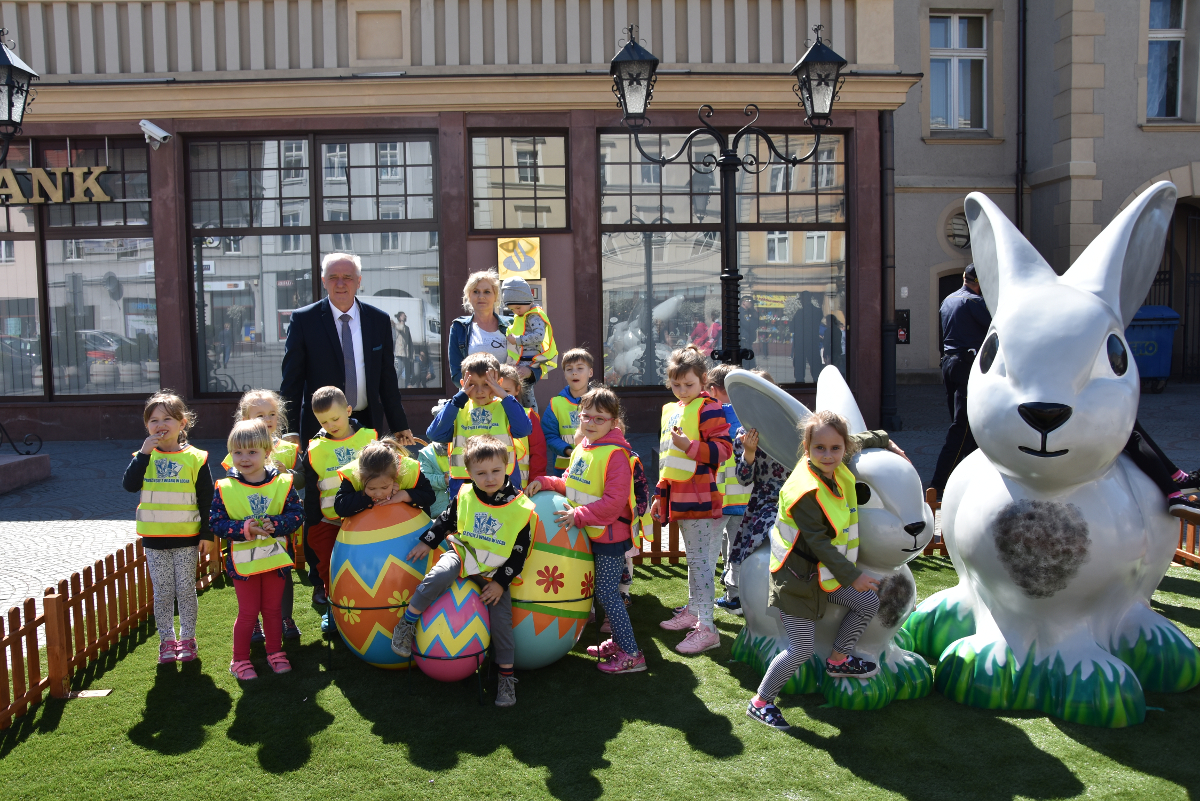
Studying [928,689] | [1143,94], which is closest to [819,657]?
[928,689]

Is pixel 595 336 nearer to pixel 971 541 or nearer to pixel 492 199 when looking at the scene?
pixel 492 199

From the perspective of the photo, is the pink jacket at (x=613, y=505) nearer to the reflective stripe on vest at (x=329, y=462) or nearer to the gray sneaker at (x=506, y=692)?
the gray sneaker at (x=506, y=692)

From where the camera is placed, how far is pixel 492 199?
11477 millimetres

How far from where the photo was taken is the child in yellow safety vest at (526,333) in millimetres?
6145

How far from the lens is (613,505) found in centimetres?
429

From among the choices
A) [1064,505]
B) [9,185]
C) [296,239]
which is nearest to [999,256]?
[1064,505]

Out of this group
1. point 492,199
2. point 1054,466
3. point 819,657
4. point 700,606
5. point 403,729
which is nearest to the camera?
point 1054,466

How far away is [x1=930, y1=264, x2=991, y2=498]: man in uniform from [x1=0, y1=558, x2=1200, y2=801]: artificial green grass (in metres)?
3.20

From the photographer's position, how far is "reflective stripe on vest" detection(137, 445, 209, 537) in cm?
454

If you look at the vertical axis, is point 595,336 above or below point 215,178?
below

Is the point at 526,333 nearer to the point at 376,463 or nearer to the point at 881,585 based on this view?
the point at 376,463

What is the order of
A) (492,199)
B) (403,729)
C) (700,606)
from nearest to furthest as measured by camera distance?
1. (403,729)
2. (700,606)
3. (492,199)

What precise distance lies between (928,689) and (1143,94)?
53.0ft

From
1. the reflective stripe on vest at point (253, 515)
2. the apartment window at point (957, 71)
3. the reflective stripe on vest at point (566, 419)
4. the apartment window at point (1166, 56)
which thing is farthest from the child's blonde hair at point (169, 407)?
the apartment window at point (1166, 56)
